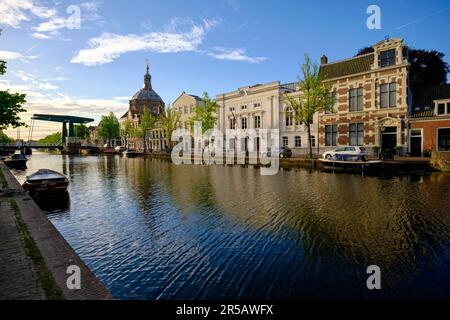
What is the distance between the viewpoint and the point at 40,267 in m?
5.66

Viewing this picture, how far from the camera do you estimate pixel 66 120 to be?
382 feet

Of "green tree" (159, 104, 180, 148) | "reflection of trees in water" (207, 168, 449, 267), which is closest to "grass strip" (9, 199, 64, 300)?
"reflection of trees in water" (207, 168, 449, 267)

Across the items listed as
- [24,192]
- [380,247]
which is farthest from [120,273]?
[24,192]

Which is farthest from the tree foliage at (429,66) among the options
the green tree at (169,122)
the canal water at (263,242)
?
the green tree at (169,122)

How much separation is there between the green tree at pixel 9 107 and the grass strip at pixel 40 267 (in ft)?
49.9

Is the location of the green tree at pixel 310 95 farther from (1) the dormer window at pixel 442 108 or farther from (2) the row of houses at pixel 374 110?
(1) the dormer window at pixel 442 108

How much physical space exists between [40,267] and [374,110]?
39751mm

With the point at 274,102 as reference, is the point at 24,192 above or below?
below

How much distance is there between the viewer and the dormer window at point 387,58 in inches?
1369

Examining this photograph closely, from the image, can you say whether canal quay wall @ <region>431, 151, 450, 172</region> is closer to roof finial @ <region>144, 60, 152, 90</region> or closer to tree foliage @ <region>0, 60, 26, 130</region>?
tree foliage @ <region>0, 60, 26, 130</region>

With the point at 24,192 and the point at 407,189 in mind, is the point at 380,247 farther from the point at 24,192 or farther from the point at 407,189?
the point at 24,192

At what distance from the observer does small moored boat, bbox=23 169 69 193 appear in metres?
15.0

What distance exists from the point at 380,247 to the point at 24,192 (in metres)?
16.9
